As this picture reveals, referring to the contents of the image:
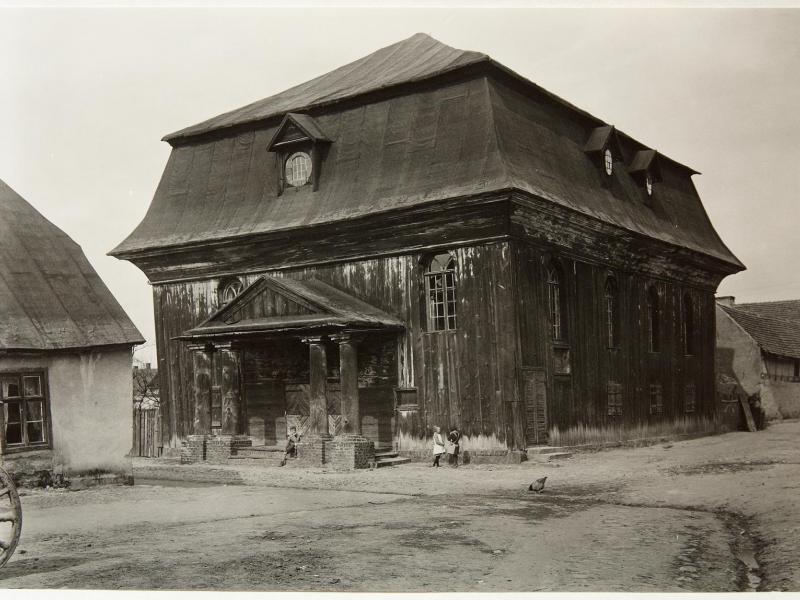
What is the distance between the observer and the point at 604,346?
2289 centimetres

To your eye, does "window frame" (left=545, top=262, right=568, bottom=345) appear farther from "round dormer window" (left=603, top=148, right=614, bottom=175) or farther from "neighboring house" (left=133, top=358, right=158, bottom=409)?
"neighboring house" (left=133, top=358, right=158, bottom=409)

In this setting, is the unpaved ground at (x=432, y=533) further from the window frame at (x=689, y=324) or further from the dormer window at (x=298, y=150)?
the window frame at (x=689, y=324)

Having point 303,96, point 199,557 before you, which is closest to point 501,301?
point 303,96

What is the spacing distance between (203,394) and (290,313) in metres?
3.31

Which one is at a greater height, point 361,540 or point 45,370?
point 45,370

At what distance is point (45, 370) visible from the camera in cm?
1539

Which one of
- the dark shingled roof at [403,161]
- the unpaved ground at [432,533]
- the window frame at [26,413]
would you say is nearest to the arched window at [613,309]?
the dark shingled roof at [403,161]

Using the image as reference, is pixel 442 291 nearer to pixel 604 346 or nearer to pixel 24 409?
pixel 604 346

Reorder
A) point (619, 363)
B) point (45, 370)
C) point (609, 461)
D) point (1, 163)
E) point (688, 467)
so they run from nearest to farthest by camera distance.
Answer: point (1, 163) → point (45, 370) → point (688, 467) → point (609, 461) → point (619, 363)

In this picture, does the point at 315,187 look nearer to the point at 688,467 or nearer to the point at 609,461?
the point at 609,461

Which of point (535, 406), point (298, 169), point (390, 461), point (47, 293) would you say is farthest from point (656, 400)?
point (47, 293)

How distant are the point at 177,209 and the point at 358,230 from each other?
5.59 metres

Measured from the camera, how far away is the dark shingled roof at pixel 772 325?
23.8 meters

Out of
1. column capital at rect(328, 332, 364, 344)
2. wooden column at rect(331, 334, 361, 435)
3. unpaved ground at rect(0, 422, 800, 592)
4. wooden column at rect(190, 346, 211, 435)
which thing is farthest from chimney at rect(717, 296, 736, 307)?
wooden column at rect(190, 346, 211, 435)
